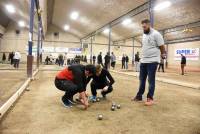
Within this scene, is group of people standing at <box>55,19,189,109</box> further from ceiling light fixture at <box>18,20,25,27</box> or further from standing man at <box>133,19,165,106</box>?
ceiling light fixture at <box>18,20,25,27</box>

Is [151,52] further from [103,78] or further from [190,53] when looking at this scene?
[190,53]

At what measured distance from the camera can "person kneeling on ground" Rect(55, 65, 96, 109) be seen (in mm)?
4105

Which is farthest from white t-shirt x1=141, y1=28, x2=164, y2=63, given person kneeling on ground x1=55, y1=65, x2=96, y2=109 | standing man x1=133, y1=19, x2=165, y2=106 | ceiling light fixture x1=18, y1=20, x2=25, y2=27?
ceiling light fixture x1=18, y1=20, x2=25, y2=27

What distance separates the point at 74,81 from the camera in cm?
434

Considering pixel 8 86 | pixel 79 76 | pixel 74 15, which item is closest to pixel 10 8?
pixel 74 15

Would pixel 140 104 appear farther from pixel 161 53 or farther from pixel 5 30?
pixel 5 30

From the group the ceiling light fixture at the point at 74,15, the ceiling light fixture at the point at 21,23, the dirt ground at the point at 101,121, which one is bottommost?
the dirt ground at the point at 101,121

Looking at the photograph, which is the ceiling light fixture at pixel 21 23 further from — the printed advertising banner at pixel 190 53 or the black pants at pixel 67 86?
the black pants at pixel 67 86

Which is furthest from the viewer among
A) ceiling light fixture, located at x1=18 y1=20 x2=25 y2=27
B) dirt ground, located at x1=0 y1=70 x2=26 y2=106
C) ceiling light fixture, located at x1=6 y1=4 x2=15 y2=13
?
ceiling light fixture, located at x1=18 y1=20 x2=25 y2=27

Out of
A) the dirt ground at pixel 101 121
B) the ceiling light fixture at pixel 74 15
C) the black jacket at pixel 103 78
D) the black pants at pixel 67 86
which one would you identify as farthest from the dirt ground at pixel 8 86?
the ceiling light fixture at pixel 74 15

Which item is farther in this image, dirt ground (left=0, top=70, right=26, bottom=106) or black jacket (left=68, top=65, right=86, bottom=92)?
dirt ground (left=0, top=70, right=26, bottom=106)

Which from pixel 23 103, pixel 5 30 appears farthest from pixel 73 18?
pixel 23 103

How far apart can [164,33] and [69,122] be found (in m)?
24.0

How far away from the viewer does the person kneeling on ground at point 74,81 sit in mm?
4105
